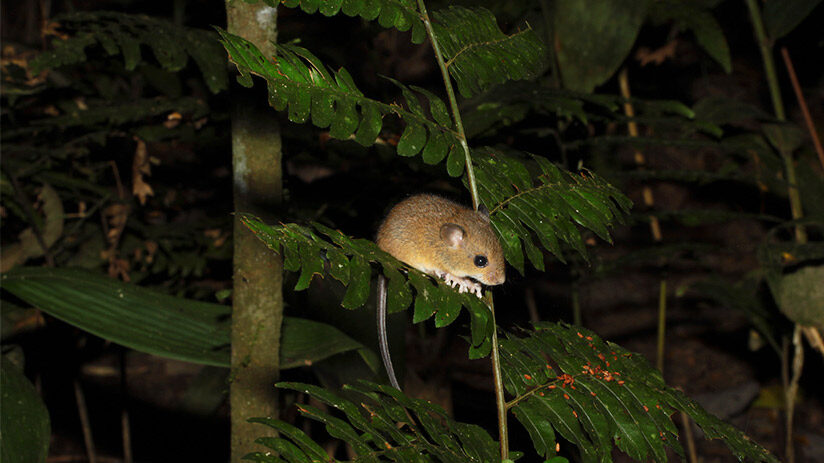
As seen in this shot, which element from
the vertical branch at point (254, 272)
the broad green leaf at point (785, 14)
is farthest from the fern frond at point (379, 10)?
the broad green leaf at point (785, 14)

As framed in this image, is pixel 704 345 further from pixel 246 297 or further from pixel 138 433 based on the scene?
pixel 246 297

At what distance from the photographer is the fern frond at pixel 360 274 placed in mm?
1134

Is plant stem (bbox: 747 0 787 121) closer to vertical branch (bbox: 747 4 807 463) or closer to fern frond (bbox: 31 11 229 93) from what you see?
vertical branch (bbox: 747 4 807 463)

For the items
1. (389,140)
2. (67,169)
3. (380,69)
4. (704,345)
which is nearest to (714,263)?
(704,345)

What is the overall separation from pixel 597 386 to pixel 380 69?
10.3ft

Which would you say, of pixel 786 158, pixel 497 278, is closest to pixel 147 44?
pixel 497 278

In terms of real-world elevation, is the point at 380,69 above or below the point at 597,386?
above

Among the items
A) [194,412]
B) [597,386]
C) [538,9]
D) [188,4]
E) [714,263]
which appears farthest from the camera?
[714,263]

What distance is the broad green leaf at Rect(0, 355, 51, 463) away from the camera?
1.91 metres

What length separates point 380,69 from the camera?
13.8 ft

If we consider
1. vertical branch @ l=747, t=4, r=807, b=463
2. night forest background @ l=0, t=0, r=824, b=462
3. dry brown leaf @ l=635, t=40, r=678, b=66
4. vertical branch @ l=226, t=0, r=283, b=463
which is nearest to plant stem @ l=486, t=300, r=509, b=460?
night forest background @ l=0, t=0, r=824, b=462

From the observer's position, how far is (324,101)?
1278 mm

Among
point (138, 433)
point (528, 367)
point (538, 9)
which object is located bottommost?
point (138, 433)

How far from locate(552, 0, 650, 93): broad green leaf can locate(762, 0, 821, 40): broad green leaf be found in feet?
2.43
